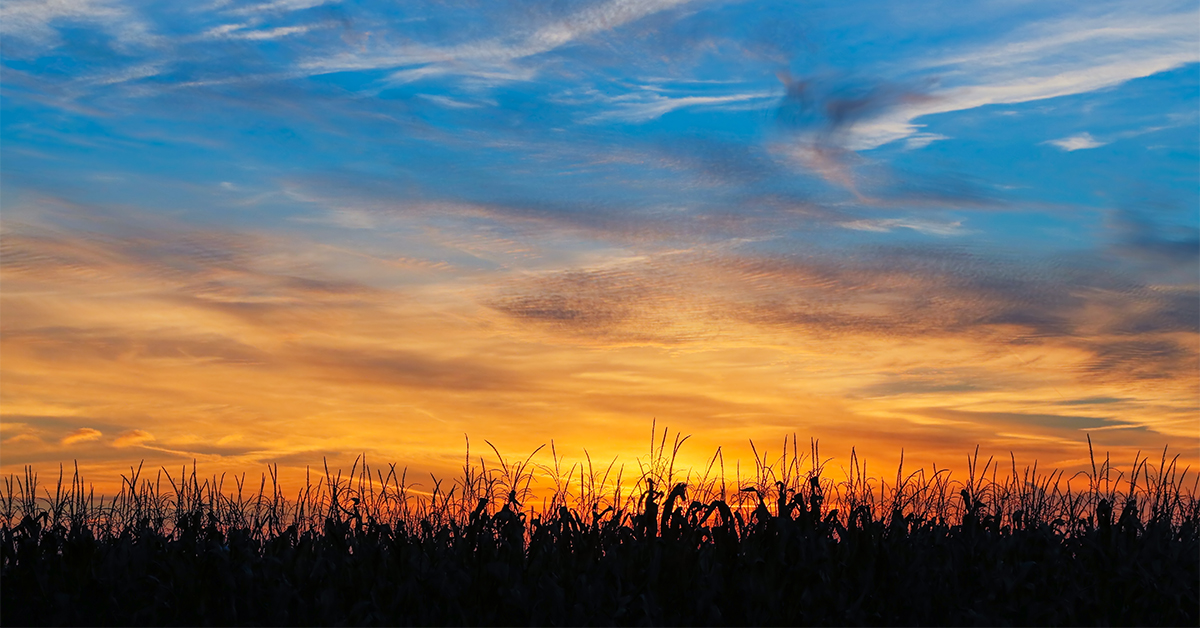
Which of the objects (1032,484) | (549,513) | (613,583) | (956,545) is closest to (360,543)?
(549,513)

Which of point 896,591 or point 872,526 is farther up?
point 872,526

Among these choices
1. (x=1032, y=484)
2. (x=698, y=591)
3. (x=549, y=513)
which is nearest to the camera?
(x=698, y=591)

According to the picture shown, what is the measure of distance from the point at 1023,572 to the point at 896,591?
3.66 feet

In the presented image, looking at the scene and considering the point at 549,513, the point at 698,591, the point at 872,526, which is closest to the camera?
the point at 698,591

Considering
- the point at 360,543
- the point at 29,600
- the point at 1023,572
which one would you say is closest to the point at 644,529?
the point at 360,543

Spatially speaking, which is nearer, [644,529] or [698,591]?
[698,591]

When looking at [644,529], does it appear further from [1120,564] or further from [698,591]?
[1120,564]

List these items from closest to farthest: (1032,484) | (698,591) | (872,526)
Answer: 1. (698,591)
2. (872,526)
3. (1032,484)

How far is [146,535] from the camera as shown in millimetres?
9758

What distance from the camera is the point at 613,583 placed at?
8500 mm

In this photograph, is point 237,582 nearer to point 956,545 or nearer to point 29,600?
point 29,600

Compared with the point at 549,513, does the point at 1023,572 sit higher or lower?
lower

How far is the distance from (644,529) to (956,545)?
309cm

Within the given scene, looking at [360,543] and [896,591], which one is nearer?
[896,591]
